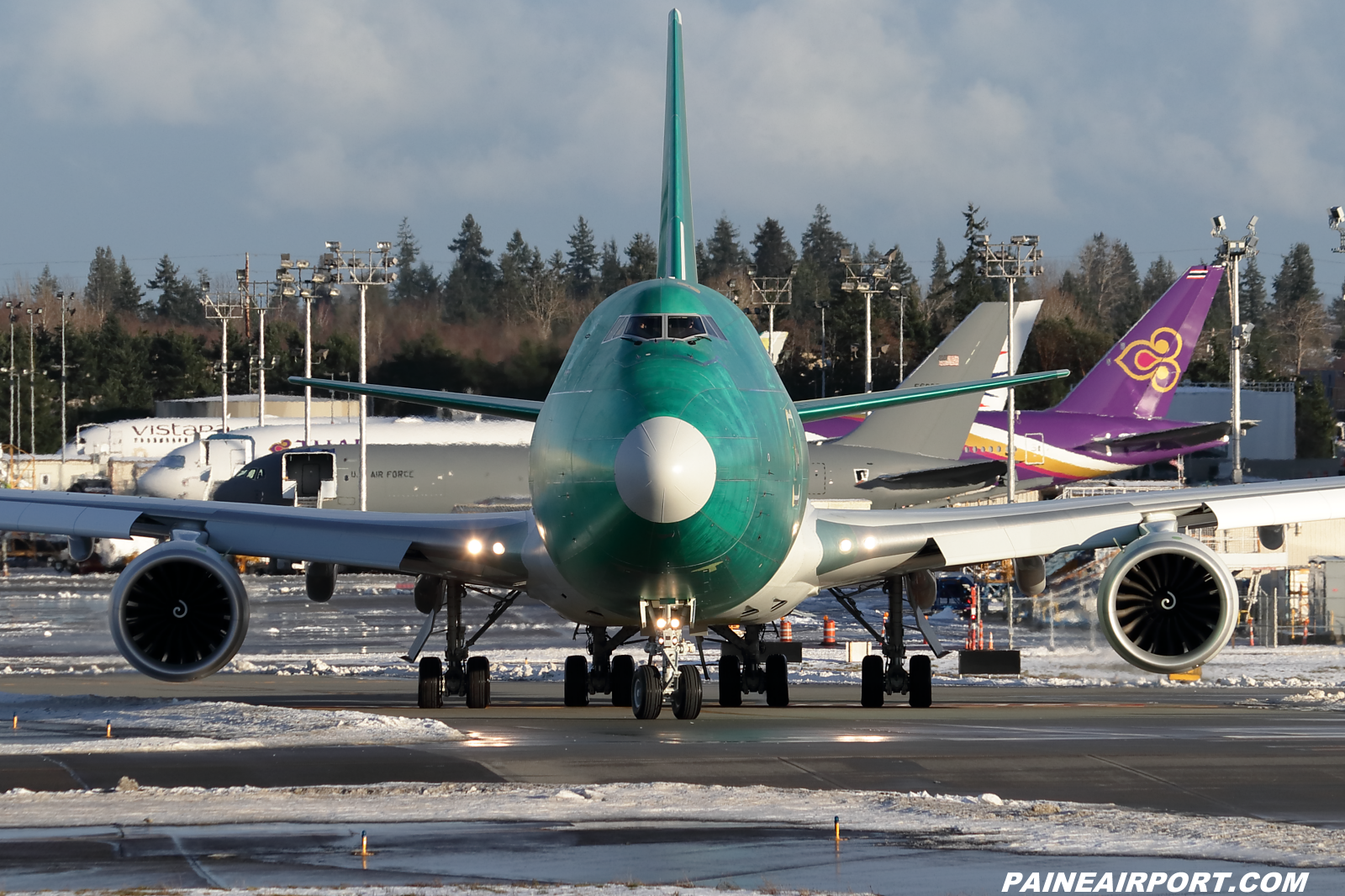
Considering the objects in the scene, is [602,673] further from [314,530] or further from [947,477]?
[947,477]

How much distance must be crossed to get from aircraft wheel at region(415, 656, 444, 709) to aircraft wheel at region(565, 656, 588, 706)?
178cm

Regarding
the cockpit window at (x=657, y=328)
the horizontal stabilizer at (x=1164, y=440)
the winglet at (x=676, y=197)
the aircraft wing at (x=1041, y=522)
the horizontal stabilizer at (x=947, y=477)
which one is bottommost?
the aircraft wing at (x=1041, y=522)

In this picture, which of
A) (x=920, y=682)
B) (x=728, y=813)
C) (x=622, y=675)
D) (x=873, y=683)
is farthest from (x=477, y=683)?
(x=728, y=813)

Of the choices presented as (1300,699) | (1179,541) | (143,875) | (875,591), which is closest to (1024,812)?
(143,875)

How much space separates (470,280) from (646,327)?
445 ft

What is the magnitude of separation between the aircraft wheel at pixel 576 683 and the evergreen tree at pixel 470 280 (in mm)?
62054

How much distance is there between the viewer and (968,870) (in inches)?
417

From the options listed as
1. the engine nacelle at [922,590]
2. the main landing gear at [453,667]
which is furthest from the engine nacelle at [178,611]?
the engine nacelle at [922,590]

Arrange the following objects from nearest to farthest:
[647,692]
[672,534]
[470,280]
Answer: [672,534], [647,692], [470,280]

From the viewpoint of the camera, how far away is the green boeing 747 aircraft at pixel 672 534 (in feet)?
55.6

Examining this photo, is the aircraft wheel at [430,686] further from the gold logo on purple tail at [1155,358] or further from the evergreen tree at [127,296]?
the evergreen tree at [127,296]

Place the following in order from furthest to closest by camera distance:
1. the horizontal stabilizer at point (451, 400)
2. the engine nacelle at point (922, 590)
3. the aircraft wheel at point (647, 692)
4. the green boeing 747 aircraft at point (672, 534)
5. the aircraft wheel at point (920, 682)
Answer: the aircraft wheel at point (920, 682) < the engine nacelle at point (922, 590) < the horizontal stabilizer at point (451, 400) < the aircraft wheel at point (647, 692) < the green boeing 747 aircraft at point (672, 534)

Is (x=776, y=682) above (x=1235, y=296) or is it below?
below

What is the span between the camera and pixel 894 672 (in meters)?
24.0
